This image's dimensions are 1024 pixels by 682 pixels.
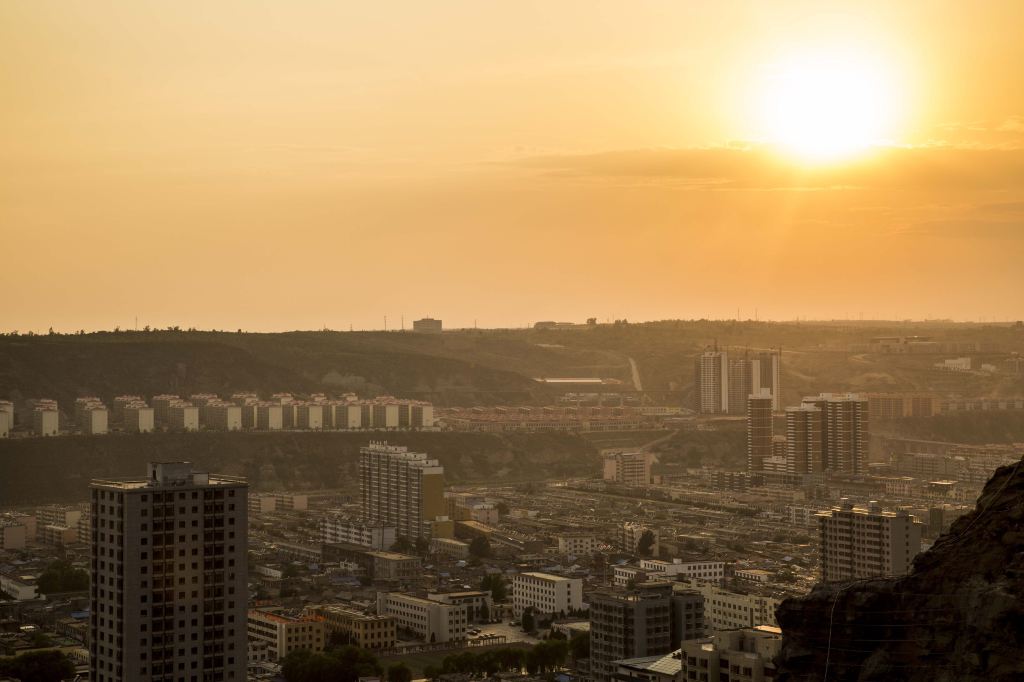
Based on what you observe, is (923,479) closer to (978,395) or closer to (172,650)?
(978,395)

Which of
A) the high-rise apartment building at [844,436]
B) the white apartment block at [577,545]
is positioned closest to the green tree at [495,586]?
the white apartment block at [577,545]

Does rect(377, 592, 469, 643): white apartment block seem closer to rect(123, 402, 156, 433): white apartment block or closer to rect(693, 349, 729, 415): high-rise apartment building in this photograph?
rect(123, 402, 156, 433): white apartment block

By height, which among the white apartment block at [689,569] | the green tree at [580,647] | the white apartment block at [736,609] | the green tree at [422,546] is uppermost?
the white apartment block at [736,609]

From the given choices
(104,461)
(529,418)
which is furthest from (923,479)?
(104,461)

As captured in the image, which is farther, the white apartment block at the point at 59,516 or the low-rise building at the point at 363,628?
the white apartment block at the point at 59,516

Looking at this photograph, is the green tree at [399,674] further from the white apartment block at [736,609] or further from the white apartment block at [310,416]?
the white apartment block at [310,416]

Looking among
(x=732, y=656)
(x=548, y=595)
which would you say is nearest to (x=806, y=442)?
(x=548, y=595)
